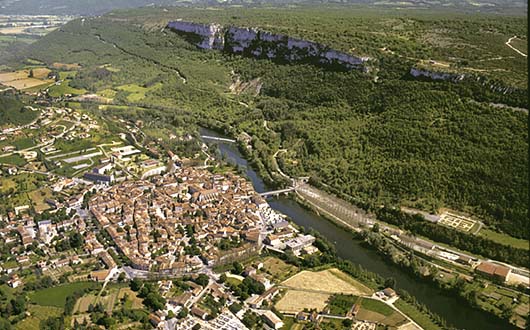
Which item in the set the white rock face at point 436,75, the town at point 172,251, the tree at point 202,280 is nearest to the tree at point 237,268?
the town at point 172,251

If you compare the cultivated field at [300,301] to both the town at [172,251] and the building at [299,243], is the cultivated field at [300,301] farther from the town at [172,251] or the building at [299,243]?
the building at [299,243]

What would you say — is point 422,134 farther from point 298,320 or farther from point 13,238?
point 13,238

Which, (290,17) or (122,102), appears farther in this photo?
(290,17)

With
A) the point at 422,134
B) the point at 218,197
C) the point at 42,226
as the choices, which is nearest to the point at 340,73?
the point at 422,134

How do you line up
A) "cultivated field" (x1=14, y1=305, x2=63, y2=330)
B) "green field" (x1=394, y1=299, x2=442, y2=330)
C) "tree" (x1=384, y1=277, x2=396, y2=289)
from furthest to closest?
"tree" (x1=384, y1=277, x2=396, y2=289) < "cultivated field" (x1=14, y1=305, x2=63, y2=330) < "green field" (x1=394, y1=299, x2=442, y2=330)

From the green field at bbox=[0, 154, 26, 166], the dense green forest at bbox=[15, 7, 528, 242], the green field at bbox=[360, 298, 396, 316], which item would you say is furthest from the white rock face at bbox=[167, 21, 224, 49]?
the green field at bbox=[360, 298, 396, 316]

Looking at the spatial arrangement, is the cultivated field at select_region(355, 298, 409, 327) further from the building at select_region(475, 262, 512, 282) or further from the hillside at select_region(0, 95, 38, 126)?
the hillside at select_region(0, 95, 38, 126)

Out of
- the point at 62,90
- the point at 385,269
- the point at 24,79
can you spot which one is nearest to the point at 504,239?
the point at 385,269
